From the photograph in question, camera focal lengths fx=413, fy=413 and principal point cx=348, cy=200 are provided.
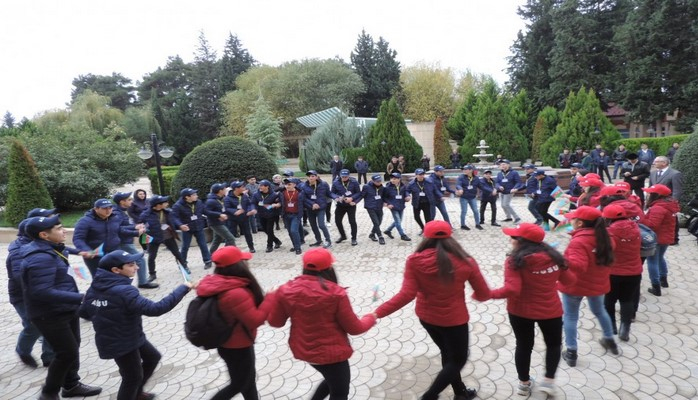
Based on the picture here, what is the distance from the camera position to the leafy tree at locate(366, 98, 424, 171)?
25.9 meters

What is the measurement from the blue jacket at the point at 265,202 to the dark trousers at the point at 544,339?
682 cm

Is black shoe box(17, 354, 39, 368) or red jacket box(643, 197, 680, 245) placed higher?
red jacket box(643, 197, 680, 245)

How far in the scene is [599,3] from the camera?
3419cm

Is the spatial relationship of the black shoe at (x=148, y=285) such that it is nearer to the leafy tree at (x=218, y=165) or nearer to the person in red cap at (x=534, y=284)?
the leafy tree at (x=218, y=165)

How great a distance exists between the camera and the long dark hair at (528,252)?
3.42 m

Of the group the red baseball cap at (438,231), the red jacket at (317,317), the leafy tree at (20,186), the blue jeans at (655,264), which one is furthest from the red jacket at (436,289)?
the leafy tree at (20,186)

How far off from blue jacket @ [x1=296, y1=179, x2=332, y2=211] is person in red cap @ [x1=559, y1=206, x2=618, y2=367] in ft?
19.7

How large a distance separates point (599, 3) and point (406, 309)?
38904mm

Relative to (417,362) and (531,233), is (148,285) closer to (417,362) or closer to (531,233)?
(417,362)

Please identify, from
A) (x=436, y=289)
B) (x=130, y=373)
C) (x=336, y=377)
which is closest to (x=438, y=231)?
(x=436, y=289)

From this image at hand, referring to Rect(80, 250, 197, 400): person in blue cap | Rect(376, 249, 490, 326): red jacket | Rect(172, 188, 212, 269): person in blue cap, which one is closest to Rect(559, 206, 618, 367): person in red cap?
Rect(376, 249, 490, 326): red jacket

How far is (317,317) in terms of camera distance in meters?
2.95

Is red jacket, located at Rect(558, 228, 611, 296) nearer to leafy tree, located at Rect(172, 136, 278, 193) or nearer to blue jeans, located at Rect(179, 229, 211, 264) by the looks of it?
blue jeans, located at Rect(179, 229, 211, 264)

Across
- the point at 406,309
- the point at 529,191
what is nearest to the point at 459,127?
the point at 529,191
